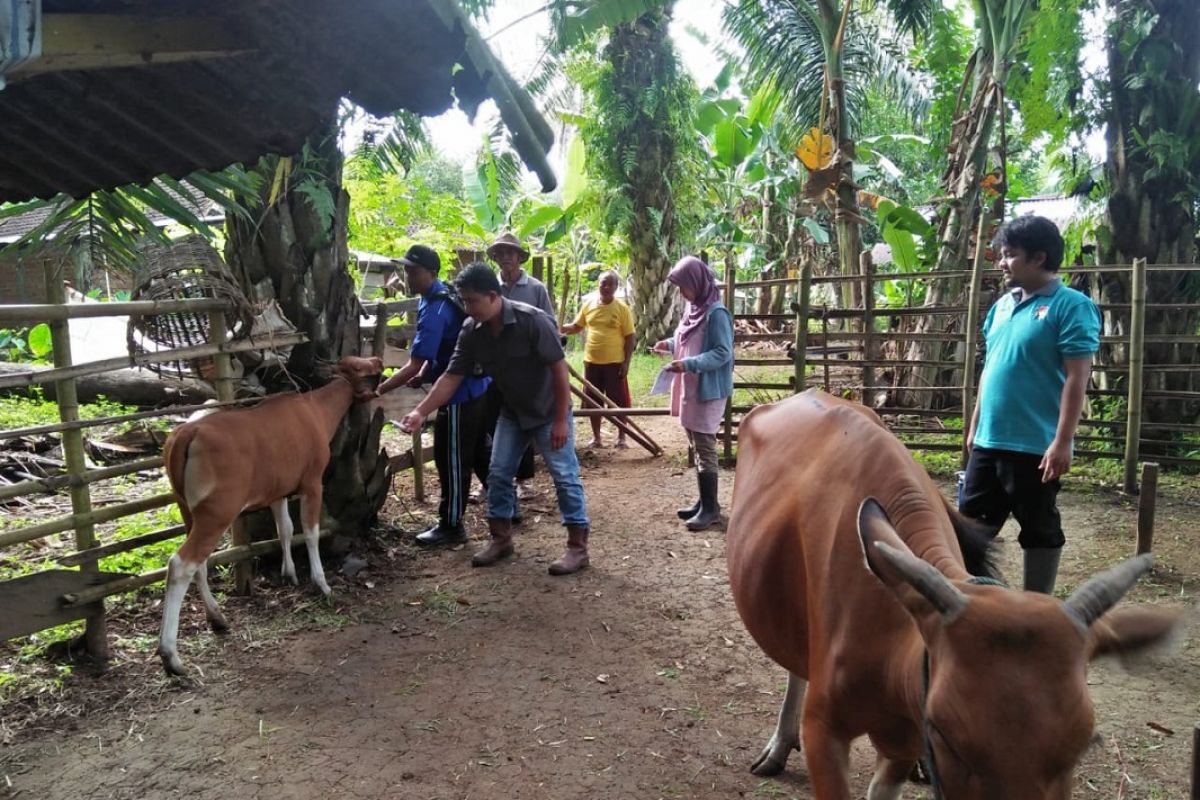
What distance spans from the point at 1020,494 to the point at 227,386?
13.4 feet

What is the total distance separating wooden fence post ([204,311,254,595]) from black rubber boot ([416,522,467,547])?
1.29 metres

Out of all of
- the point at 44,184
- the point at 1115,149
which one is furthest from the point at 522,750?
the point at 1115,149

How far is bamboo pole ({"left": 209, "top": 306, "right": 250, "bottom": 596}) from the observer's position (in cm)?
455

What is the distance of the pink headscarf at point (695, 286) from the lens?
5957 mm

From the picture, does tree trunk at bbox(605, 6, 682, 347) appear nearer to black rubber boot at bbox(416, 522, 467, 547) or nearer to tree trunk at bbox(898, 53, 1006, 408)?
tree trunk at bbox(898, 53, 1006, 408)

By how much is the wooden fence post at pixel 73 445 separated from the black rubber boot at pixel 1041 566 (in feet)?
14.1

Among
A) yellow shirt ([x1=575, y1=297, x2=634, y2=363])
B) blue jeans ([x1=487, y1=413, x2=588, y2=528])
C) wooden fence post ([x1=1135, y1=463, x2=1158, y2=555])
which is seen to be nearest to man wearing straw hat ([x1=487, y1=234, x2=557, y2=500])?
blue jeans ([x1=487, y1=413, x2=588, y2=528])

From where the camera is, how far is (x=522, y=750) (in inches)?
132

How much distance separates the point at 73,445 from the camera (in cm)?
394

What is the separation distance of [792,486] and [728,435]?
5.53m

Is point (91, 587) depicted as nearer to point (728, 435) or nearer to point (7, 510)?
point (7, 510)

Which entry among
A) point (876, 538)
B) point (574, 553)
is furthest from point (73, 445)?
point (876, 538)

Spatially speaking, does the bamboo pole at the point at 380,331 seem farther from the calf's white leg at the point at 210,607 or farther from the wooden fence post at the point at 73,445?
the wooden fence post at the point at 73,445

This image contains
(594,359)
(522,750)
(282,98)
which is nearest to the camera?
(282,98)
